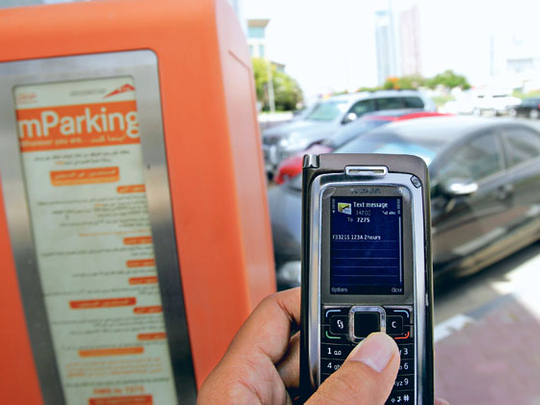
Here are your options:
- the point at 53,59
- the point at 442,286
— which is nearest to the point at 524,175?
the point at 442,286

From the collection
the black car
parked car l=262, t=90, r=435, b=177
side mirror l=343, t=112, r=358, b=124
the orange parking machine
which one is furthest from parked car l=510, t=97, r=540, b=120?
the orange parking machine

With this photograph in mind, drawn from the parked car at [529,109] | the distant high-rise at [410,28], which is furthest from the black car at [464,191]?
the parked car at [529,109]

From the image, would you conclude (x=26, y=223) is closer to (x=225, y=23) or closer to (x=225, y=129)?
(x=225, y=129)

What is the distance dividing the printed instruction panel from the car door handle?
339 centimetres

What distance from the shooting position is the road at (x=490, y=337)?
8.63 feet

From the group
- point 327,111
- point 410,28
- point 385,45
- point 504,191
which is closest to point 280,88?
point 410,28

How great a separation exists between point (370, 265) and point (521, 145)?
390 centimetres

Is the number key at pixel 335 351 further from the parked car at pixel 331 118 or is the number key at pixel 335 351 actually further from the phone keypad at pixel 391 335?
the parked car at pixel 331 118

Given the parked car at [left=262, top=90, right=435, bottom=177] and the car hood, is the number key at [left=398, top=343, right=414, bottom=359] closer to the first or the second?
the parked car at [left=262, top=90, right=435, bottom=177]

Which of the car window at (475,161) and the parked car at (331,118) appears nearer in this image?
the car window at (475,161)

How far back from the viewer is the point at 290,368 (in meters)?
0.99

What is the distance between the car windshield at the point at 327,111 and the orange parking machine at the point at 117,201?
7.12m

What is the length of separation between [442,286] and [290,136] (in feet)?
15.2

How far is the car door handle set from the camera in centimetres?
387
